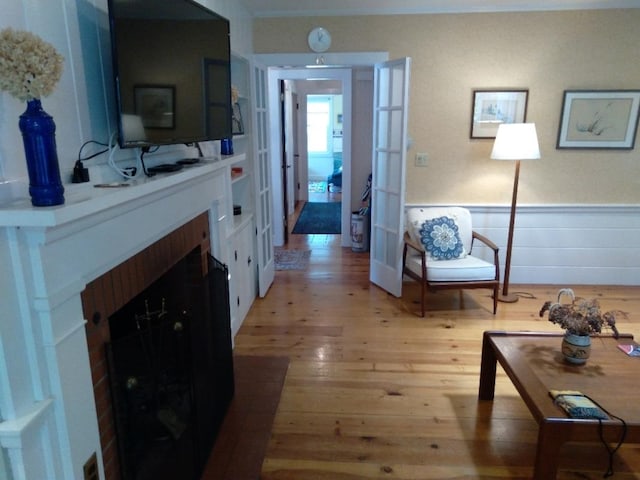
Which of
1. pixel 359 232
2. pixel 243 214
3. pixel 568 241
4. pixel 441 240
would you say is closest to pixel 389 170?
pixel 441 240

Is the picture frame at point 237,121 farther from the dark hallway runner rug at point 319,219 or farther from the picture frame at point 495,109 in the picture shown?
the dark hallway runner rug at point 319,219

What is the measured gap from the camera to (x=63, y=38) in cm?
144

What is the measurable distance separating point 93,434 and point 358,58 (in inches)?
144

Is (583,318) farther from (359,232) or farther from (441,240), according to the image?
(359,232)

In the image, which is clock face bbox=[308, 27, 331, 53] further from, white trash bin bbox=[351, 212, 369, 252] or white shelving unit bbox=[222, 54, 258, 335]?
white trash bin bbox=[351, 212, 369, 252]

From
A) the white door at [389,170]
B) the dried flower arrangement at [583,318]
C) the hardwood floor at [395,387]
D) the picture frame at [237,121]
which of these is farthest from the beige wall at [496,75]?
the dried flower arrangement at [583,318]

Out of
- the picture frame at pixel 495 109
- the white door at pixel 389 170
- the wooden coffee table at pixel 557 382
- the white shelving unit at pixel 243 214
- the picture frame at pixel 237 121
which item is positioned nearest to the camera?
the wooden coffee table at pixel 557 382

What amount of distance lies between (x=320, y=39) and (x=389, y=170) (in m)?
1.31

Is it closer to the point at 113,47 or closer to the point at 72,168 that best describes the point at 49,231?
the point at 72,168

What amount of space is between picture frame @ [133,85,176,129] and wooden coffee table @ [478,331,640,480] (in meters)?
1.92

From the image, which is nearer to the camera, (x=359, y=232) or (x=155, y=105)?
(x=155, y=105)

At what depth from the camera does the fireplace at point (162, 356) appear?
150cm

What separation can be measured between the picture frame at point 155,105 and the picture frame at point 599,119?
3.62 meters

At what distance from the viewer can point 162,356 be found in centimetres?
181
